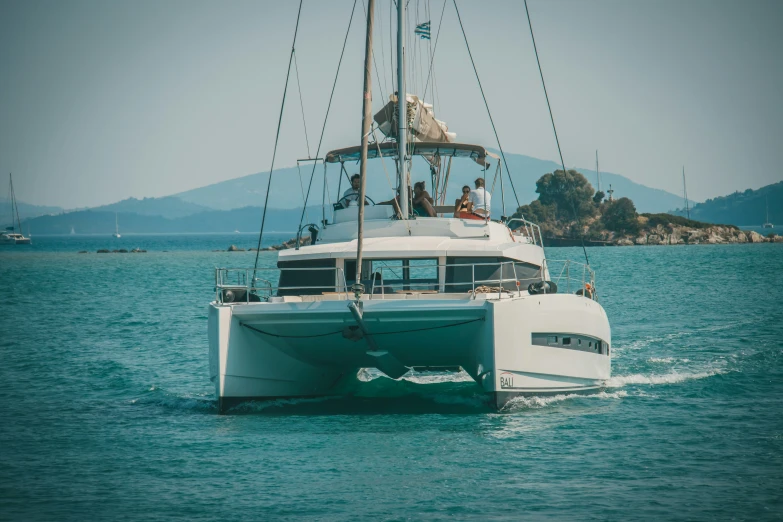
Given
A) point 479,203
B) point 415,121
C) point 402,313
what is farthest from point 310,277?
point 415,121

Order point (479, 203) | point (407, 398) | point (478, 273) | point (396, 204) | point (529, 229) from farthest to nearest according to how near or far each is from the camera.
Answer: point (529, 229) → point (479, 203) → point (396, 204) → point (407, 398) → point (478, 273)

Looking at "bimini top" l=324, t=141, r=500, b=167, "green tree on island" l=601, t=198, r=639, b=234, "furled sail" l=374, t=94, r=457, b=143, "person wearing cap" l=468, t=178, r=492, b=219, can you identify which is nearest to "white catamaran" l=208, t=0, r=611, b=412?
"person wearing cap" l=468, t=178, r=492, b=219

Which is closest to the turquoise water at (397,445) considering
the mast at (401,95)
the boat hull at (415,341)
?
the boat hull at (415,341)

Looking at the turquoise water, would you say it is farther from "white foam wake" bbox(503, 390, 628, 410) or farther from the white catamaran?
the white catamaran

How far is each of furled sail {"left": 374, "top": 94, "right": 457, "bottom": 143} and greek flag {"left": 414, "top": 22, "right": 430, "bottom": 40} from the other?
1.35 metres

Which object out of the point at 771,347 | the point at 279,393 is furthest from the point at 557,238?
the point at 279,393

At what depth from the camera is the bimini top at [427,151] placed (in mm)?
18234

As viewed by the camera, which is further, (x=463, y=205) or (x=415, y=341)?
(x=463, y=205)

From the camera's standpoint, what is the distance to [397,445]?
12.7 meters

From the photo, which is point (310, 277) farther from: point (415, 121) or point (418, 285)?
point (415, 121)

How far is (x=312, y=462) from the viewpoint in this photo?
11945mm

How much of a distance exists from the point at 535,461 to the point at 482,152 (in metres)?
8.03

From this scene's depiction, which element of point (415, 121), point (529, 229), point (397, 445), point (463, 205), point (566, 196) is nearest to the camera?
point (397, 445)

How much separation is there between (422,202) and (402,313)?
3.97 m
